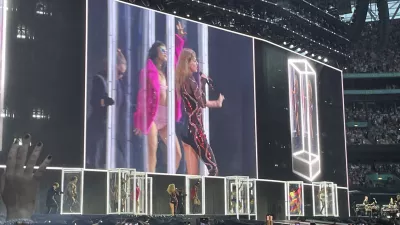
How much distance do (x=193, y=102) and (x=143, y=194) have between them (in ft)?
18.2

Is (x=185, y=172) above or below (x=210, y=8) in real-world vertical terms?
below

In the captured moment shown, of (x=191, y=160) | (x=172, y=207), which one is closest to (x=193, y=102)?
(x=191, y=160)

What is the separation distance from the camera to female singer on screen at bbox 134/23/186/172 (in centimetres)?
2512

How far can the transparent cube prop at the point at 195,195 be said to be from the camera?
26.0 m

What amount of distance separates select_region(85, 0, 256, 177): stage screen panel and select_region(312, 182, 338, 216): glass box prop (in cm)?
603

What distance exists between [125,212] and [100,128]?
3.40 meters

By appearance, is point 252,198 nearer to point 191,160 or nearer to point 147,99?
point 191,160

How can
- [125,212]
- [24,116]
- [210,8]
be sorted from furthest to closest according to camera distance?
[210,8]
[125,212]
[24,116]

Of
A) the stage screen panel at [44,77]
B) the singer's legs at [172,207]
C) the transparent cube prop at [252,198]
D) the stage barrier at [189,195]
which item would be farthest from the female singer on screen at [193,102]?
the stage screen panel at [44,77]

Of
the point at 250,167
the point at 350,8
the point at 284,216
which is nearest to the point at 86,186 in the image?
the point at 250,167

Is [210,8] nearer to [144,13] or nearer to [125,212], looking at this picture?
[144,13]

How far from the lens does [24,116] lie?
21.3 m

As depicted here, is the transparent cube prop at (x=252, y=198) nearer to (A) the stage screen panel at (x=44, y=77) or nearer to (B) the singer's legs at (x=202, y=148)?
(B) the singer's legs at (x=202, y=148)

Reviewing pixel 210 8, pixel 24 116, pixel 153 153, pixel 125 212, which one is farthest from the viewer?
pixel 210 8
